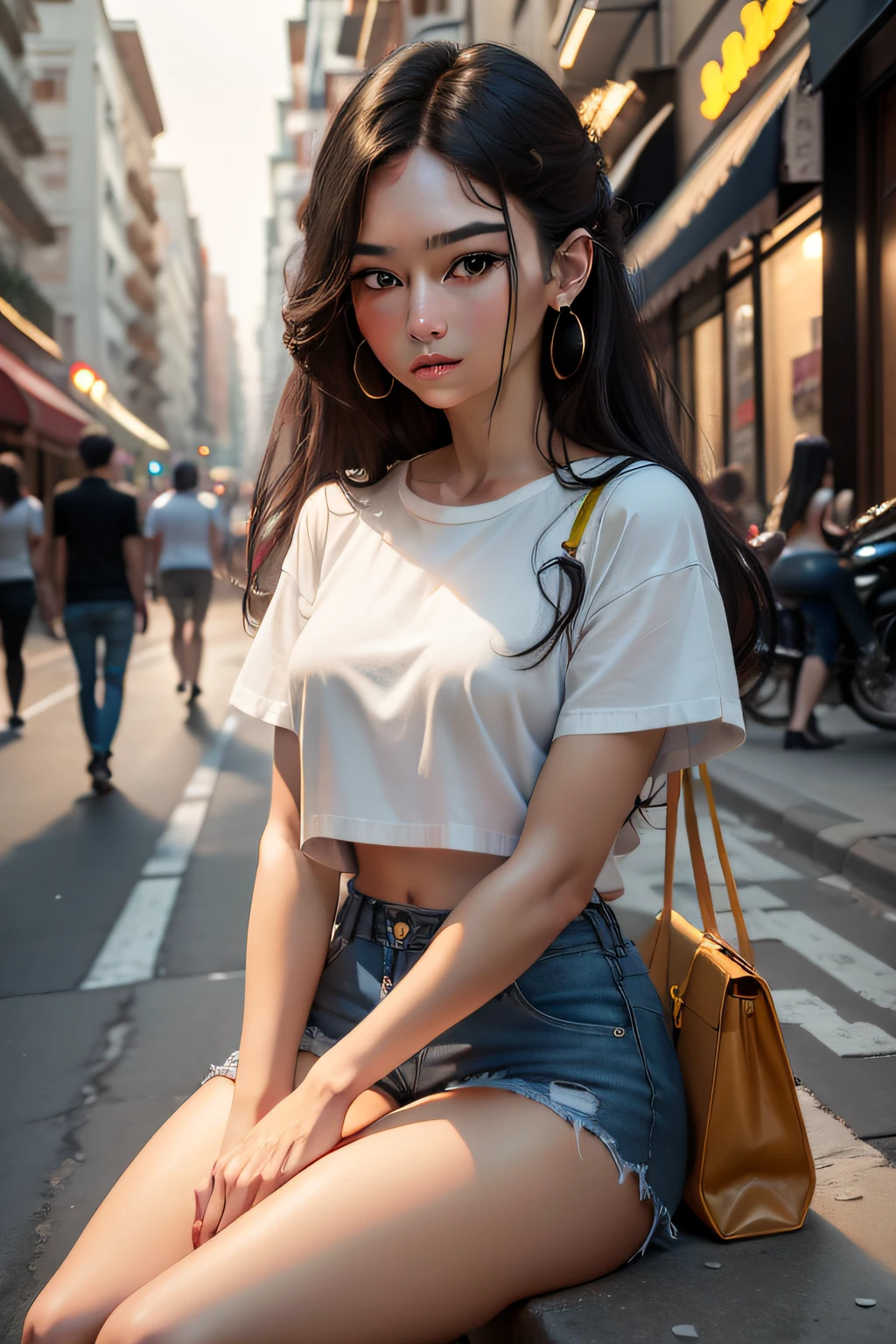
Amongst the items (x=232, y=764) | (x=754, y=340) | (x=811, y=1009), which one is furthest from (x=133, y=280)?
(x=811, y=1009)

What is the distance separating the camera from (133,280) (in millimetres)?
63938

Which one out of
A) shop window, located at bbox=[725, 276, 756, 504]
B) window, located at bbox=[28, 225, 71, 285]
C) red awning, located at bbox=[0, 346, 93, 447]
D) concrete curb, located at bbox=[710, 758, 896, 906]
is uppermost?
window, located at bbox=[28, 225, 71, 285]

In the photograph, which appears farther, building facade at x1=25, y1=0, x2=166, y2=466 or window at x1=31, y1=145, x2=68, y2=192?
window at x1=31, y1=145, x2=68, y2=192

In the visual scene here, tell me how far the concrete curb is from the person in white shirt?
559 centimetres

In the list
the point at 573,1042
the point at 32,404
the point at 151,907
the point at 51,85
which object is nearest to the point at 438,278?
the point at 573,1042

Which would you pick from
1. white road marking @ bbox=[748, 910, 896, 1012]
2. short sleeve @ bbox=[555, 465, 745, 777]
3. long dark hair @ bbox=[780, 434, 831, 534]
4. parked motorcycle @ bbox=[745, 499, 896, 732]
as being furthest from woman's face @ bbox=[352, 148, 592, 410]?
long dark hair @ bbox=[780, 434, 831, 534]

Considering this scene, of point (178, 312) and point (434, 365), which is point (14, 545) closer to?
point (434, 365)

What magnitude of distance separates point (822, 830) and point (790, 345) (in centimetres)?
693

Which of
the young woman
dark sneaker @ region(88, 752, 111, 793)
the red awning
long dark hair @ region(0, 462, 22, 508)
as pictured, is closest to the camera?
the young woman

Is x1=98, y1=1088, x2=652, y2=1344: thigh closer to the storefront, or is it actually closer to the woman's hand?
the woman's hand

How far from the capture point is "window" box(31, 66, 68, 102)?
4809 cm

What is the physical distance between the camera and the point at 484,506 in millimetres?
1875

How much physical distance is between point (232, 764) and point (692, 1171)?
657cm

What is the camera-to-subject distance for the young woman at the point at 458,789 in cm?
149
